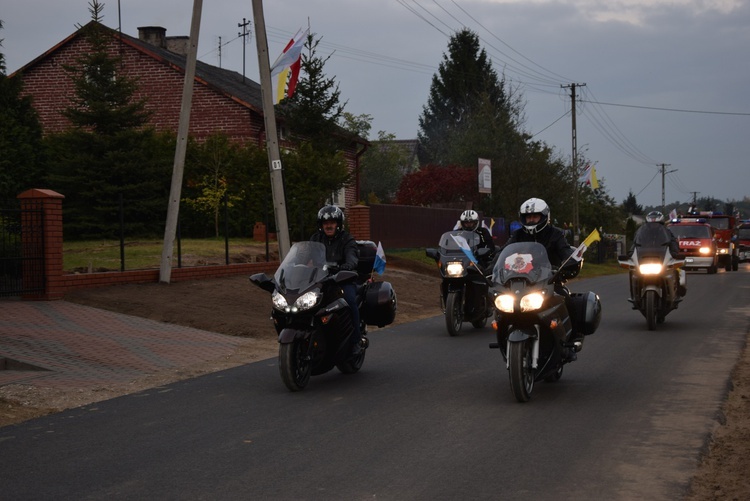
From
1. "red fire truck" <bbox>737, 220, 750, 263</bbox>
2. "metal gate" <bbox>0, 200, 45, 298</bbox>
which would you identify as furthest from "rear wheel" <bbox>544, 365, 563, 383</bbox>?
"red fire truck" <bbox>737, 220, 750, 263</bbox>

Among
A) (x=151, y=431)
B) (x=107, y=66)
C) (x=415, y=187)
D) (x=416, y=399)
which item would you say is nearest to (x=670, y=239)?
(x=416, y=399)

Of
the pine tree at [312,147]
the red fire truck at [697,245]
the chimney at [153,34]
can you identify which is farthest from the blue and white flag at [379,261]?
the chimney at [153,34]

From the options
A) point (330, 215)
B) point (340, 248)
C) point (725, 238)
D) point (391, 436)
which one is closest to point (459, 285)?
point (340, 248)

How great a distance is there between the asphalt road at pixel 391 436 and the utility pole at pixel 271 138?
276 inches

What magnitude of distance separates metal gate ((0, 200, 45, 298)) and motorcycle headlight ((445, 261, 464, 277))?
692 cm

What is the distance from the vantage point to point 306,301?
31.6 ft

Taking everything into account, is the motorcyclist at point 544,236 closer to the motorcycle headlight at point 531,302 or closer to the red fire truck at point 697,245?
the motorcycle headlight at point 531,302

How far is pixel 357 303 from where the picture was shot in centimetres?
1061

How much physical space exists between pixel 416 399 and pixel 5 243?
10383 millimetres

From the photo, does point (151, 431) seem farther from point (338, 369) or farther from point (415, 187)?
point (415, 187)

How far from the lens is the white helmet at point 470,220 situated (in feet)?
50.7

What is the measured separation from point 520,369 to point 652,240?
27.4 ft

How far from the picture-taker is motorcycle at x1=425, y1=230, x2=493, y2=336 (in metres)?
15.0

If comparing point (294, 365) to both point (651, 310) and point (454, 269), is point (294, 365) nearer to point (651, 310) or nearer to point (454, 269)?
point (454, 269)
